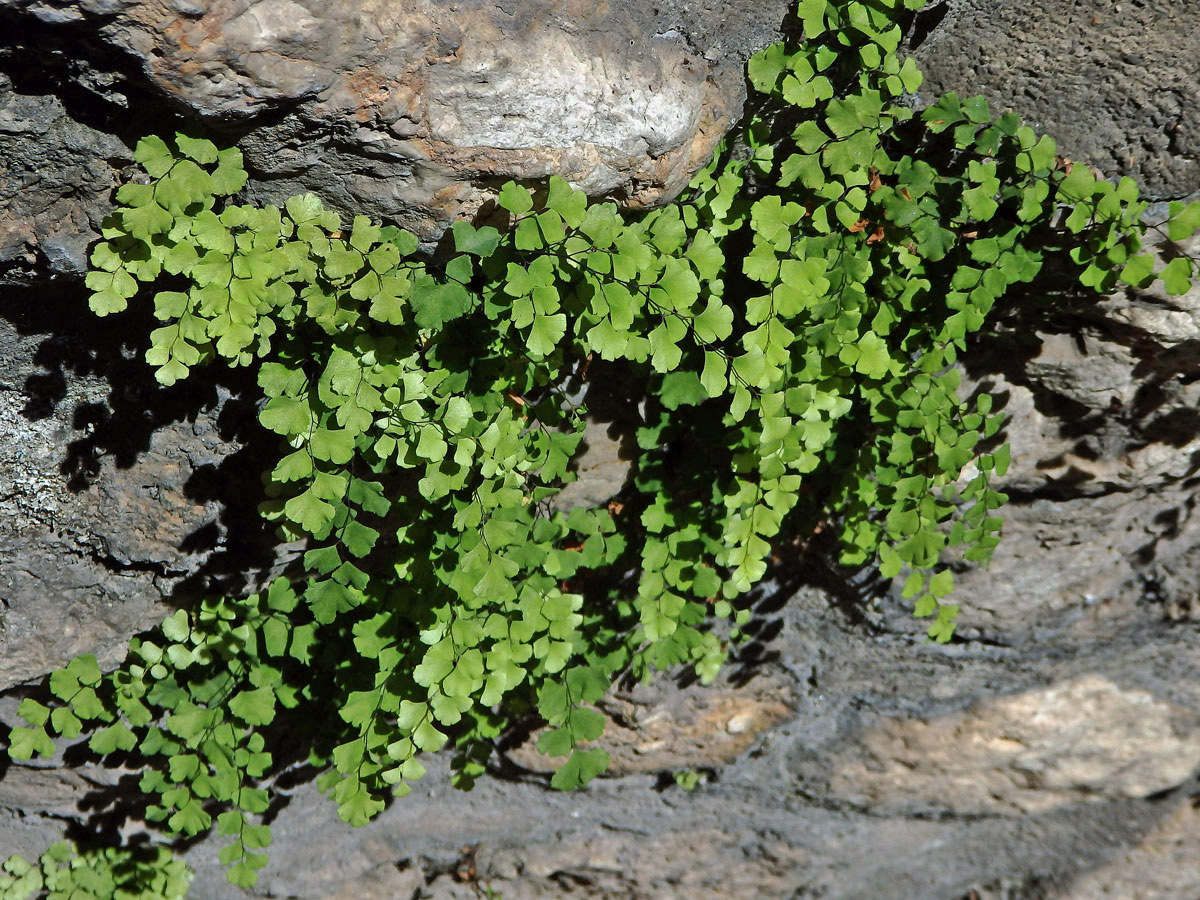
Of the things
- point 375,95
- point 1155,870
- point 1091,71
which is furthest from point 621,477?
point 1155,870

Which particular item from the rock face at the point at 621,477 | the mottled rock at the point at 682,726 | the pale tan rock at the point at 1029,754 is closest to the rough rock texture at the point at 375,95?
the rock face at the point at 621,477

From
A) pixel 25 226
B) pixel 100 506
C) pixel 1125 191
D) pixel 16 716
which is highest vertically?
pixel 1125 191

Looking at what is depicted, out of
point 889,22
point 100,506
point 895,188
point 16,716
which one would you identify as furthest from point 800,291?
point 16,716

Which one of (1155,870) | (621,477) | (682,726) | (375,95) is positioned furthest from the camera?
(1155,870)

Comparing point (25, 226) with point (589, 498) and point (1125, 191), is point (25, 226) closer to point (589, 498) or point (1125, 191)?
point (589, 498)

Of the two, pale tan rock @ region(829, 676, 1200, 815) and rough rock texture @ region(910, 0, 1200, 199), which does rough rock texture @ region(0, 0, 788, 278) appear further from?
pale tan rock @ region(829, 676, 1200, 815)

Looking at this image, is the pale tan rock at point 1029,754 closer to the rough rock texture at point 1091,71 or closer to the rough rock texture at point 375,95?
the rough rock texture at point 1091,71

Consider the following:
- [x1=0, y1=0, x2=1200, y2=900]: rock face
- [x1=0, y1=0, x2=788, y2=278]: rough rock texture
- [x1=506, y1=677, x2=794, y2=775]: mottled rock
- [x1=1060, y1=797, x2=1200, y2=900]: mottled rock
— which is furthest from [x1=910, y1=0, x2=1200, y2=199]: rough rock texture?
[x1=1060, y1=797, x2=1200, y2=900]: mottled rock

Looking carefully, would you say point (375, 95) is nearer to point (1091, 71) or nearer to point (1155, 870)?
point (1091, 71)
